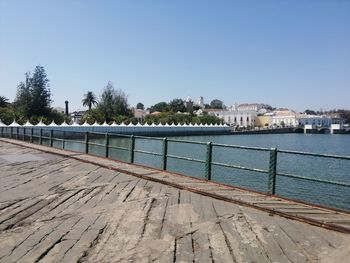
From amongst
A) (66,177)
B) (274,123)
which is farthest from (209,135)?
(66,177)

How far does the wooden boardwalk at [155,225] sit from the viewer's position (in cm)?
482

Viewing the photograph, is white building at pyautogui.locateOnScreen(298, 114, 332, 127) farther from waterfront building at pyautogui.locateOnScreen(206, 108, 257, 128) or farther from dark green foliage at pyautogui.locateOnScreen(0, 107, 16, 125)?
dark green foliage at pyautogui.locateOnScreen(0, 107, 16, 125)

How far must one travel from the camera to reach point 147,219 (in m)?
6.41

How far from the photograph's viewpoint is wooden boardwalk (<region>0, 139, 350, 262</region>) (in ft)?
15.8

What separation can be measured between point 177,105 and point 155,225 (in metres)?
173

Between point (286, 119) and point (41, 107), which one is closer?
point (41, 107)

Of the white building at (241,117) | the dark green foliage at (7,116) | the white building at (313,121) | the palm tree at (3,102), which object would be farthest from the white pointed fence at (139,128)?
the white building at (313,121)

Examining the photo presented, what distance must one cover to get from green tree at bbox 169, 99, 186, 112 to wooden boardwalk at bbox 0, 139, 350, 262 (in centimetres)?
16718

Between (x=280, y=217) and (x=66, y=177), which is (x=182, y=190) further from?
(x=66, y=177)

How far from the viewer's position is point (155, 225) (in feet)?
19.9

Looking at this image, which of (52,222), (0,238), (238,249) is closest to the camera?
(238,249)

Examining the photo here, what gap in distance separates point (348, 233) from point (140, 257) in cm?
304

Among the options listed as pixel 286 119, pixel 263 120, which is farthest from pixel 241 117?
pixel 286 119

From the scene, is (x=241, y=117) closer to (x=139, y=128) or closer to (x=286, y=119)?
(x=286, y=119)
